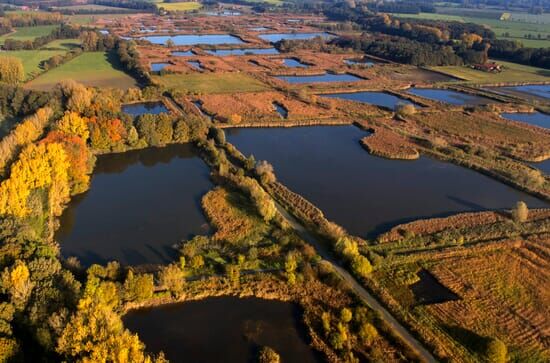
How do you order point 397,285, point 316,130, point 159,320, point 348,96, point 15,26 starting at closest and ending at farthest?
point 159,320 < point 397,285 < point 316,130 < point 348,96 < point 15,26

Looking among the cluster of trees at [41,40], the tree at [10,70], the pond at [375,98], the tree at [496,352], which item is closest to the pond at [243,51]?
the cluster of trees at [41,40]

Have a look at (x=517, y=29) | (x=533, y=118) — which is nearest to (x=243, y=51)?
(x=533, y=118)

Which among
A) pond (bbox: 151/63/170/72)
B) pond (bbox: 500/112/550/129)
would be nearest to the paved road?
pond (bbox: 500/112/550/129)

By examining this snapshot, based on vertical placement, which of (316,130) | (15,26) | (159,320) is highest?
(15,26)

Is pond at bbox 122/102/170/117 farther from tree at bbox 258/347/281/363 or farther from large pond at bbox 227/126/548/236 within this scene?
tree at bbox 258/347/281/363

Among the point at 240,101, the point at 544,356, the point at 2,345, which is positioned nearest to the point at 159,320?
the point at 2,345

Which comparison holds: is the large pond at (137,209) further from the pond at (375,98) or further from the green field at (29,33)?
the green field at (29,33)

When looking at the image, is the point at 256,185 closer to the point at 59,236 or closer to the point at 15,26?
the point at 59,236
